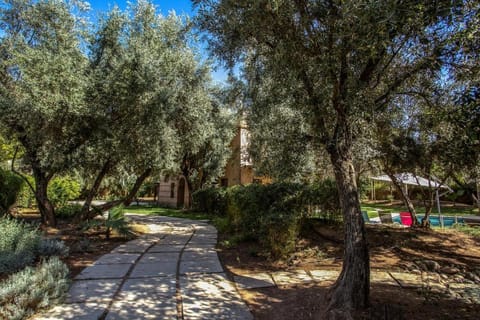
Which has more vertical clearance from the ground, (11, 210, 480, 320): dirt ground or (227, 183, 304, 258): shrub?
(227, 183, 304, 258): shrub

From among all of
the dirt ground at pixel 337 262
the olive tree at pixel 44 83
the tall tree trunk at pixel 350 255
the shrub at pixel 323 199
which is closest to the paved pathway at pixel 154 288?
the dirt ground at pixel 337 262

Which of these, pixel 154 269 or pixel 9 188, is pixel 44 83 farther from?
pixel 9 188

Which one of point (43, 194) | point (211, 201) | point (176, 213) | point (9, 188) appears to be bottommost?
point (176, 213)

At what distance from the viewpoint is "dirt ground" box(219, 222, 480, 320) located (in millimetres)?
3074

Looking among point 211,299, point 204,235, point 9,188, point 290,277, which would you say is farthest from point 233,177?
point 211,299

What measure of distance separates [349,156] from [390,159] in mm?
3580

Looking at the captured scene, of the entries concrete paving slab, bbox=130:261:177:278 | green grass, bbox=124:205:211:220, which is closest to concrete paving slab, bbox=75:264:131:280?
concrete paving slab, bbox=130:261:177:278

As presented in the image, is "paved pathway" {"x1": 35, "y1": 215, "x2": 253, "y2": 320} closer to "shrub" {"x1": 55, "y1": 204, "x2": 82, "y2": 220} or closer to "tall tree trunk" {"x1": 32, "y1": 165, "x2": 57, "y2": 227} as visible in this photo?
"tall tree trunk" {"x1": 32, "y1": 165, "x2": 57, "y2": 227}

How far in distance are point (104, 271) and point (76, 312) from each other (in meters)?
1.48

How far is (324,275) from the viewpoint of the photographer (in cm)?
435

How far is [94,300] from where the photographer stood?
135 inches

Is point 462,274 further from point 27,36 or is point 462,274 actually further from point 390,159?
point 27,36

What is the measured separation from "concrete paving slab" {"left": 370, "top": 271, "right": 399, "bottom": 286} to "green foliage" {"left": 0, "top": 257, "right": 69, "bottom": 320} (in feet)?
13.6

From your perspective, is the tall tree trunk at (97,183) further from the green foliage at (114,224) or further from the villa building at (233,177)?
the villa building at (233,177)
